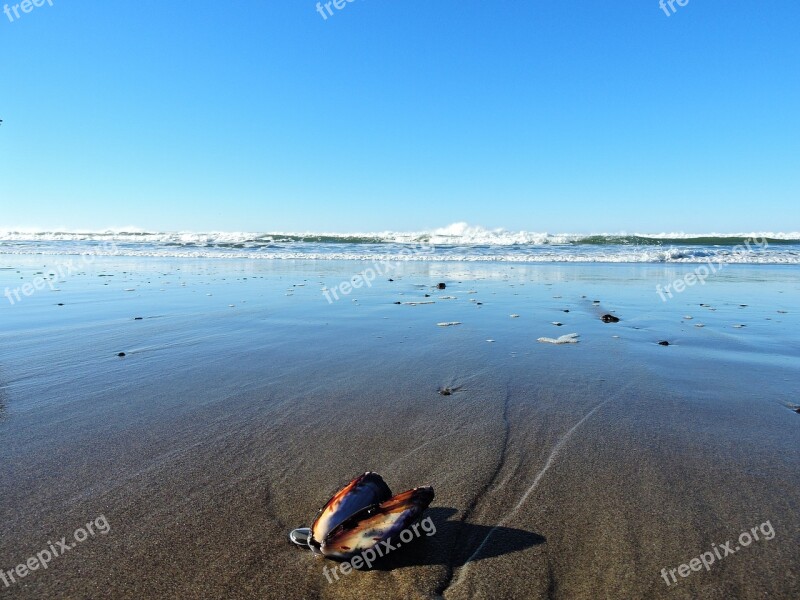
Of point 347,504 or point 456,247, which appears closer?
point 347,504

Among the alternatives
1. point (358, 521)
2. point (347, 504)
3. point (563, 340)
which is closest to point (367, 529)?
point (358, 521)

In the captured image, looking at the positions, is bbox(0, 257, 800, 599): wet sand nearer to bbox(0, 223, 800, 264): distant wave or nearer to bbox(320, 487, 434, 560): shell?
bbox(320, 487, 434, 560): shell

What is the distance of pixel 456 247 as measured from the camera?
35969 mm

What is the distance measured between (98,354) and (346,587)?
4.43 metres

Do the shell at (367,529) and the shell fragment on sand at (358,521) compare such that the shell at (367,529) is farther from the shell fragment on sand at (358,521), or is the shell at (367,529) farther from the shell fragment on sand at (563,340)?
the shell fragment on sand at (563,340)

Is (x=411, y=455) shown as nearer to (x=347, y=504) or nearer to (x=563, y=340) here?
(x=347, y=504)

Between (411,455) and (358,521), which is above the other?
(358,521)

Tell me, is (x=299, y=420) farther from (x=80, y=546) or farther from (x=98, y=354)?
(x=98, y=354)

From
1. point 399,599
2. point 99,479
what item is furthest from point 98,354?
point 399,599

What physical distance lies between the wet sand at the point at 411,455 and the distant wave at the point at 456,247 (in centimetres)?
1905

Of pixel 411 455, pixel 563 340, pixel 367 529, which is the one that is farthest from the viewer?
pixel 563 340

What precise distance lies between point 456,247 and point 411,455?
33.8 metres

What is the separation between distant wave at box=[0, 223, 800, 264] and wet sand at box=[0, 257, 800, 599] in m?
19.1

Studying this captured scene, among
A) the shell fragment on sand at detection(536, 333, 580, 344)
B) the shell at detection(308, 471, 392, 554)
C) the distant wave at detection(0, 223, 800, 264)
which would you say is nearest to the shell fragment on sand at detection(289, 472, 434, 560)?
the shell at detection(308, 471, 392, 554)
